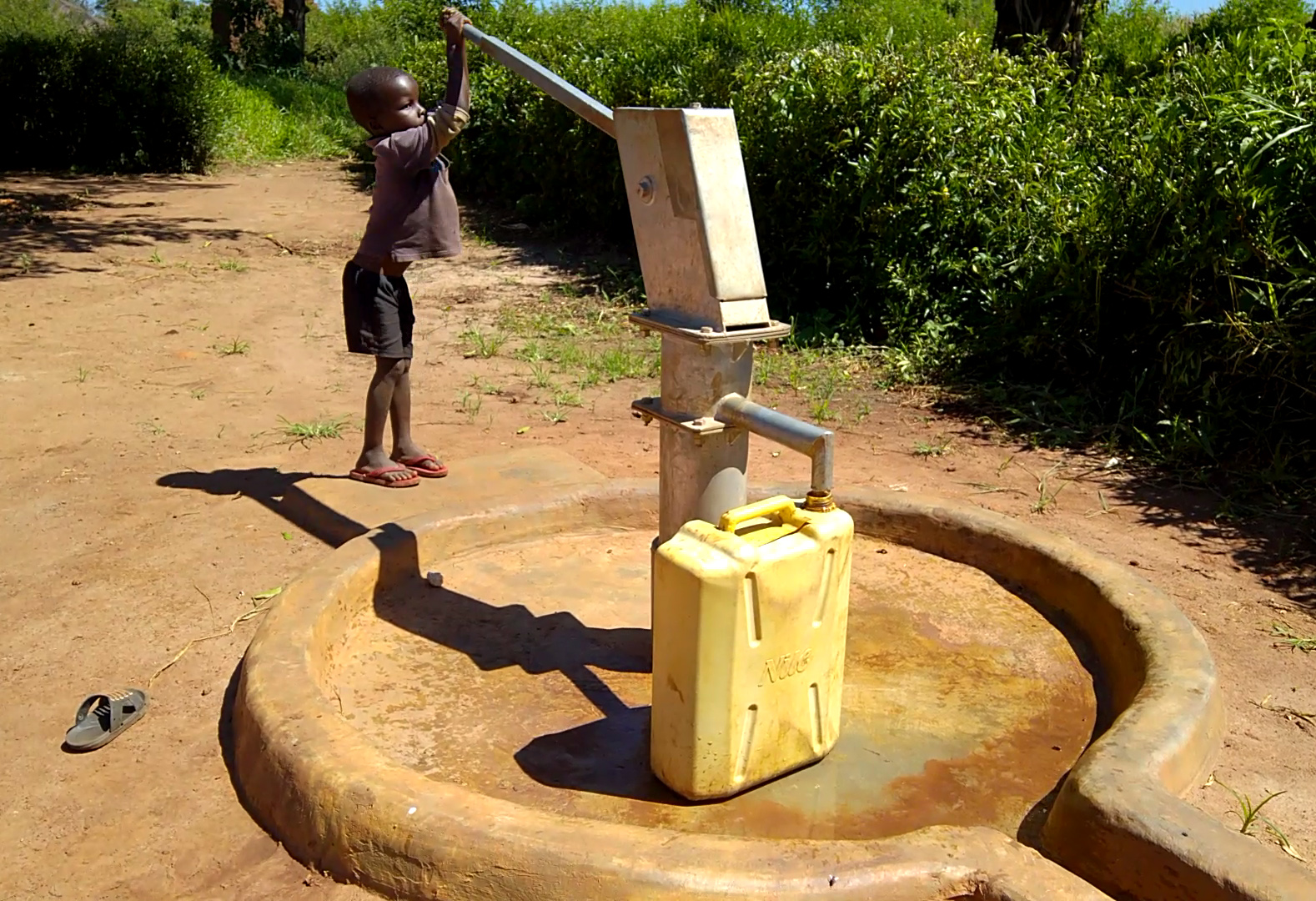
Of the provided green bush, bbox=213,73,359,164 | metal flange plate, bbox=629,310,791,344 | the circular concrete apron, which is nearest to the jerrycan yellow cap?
metal flange plate, bbox=629,310,791,344

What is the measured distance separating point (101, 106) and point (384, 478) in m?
10.9

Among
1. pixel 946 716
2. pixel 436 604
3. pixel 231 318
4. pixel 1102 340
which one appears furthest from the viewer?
pixel 231 318

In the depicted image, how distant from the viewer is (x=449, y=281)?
7.77 meters

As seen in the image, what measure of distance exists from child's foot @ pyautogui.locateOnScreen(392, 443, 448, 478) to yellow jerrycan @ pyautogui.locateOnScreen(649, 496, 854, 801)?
1.85m

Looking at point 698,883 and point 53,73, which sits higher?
point 53,73

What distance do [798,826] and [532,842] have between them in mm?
588

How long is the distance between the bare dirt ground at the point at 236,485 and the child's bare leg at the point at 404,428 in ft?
1.02

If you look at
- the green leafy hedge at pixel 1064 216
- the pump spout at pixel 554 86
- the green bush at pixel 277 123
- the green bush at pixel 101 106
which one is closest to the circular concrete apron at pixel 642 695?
the pump spout at pixel 554 86

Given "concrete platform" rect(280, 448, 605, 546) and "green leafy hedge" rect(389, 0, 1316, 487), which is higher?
"green leafy hedge" rect(389, 0, 1316, 487)

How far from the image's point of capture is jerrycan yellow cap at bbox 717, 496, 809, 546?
2191 mm

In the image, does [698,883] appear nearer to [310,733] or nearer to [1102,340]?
[310,733]

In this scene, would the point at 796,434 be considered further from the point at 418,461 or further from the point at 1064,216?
the point at 1064,216

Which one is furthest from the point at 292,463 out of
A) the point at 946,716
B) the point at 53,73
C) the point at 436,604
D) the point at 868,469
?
the point at 53,73

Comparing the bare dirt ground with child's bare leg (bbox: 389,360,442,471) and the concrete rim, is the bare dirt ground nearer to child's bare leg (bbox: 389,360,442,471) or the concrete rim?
the concrete rim
